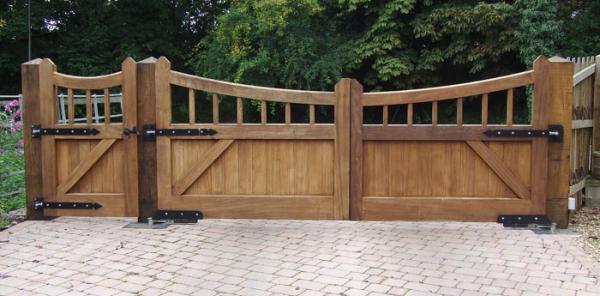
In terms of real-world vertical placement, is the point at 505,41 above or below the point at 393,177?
above

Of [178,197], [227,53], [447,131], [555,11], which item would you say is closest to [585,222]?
[447,131]

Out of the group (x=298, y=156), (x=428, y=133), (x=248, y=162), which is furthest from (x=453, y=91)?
(x=248, y=162)

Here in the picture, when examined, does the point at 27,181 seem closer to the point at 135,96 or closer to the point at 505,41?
the point at 135,96

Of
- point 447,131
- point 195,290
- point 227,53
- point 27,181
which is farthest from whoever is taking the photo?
point 227,53

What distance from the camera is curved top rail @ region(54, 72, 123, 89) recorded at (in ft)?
20.1

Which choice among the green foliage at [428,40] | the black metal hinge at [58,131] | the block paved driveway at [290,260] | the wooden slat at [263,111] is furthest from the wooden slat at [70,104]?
the green foliage at [428,40]

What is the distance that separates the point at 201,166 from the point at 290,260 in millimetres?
1666

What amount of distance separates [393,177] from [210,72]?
14231 millimetres

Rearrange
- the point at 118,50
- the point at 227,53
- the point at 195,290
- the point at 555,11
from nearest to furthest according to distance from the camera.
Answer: the point at 195,290 < the point at 555,11 < the point at 227,53 < the point at 118,50

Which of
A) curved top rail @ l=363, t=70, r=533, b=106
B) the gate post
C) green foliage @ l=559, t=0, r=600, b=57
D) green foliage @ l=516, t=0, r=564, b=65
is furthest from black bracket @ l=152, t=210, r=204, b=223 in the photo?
green foliage @ l=559, t=0, r=600, b=57

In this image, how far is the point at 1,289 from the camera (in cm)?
423

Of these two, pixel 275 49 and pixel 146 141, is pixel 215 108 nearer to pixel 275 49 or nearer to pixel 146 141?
pixel 146 141

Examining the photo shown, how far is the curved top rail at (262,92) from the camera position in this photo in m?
5.97

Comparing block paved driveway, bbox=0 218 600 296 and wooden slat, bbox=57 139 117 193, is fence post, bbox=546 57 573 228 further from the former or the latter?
wooden slat, bbox=57 139 117 193
